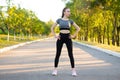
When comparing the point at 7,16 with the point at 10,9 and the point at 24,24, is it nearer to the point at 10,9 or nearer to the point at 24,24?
the point at 10,9

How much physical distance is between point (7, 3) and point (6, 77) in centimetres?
4321

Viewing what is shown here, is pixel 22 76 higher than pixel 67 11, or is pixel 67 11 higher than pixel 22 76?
pixel 67 11

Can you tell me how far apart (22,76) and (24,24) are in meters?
62.9

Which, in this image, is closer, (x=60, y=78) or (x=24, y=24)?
(x=60, y=78)

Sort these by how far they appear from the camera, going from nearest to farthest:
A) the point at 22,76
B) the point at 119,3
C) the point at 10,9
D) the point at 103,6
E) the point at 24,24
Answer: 1. the point at 22,76
2. the point at 119,3
3. the point at 103,6
4. the point at 10,9
5. the point at 24,24

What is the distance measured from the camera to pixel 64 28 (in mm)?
10547

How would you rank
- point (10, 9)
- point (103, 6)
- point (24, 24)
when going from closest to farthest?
point (103, 6)
point (10, 9)
point (24, 24)

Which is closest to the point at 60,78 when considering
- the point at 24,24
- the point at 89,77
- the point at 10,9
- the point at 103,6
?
the point at 89,77

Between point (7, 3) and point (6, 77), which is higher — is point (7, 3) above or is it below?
above

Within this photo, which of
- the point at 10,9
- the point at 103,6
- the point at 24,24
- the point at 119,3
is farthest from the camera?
the point at 24,24

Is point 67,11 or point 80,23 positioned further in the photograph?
point 80,23

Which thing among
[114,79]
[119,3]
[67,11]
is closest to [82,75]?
[114,79]

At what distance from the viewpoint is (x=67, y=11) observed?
10477 mm

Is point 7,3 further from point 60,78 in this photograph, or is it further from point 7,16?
point 60,78
